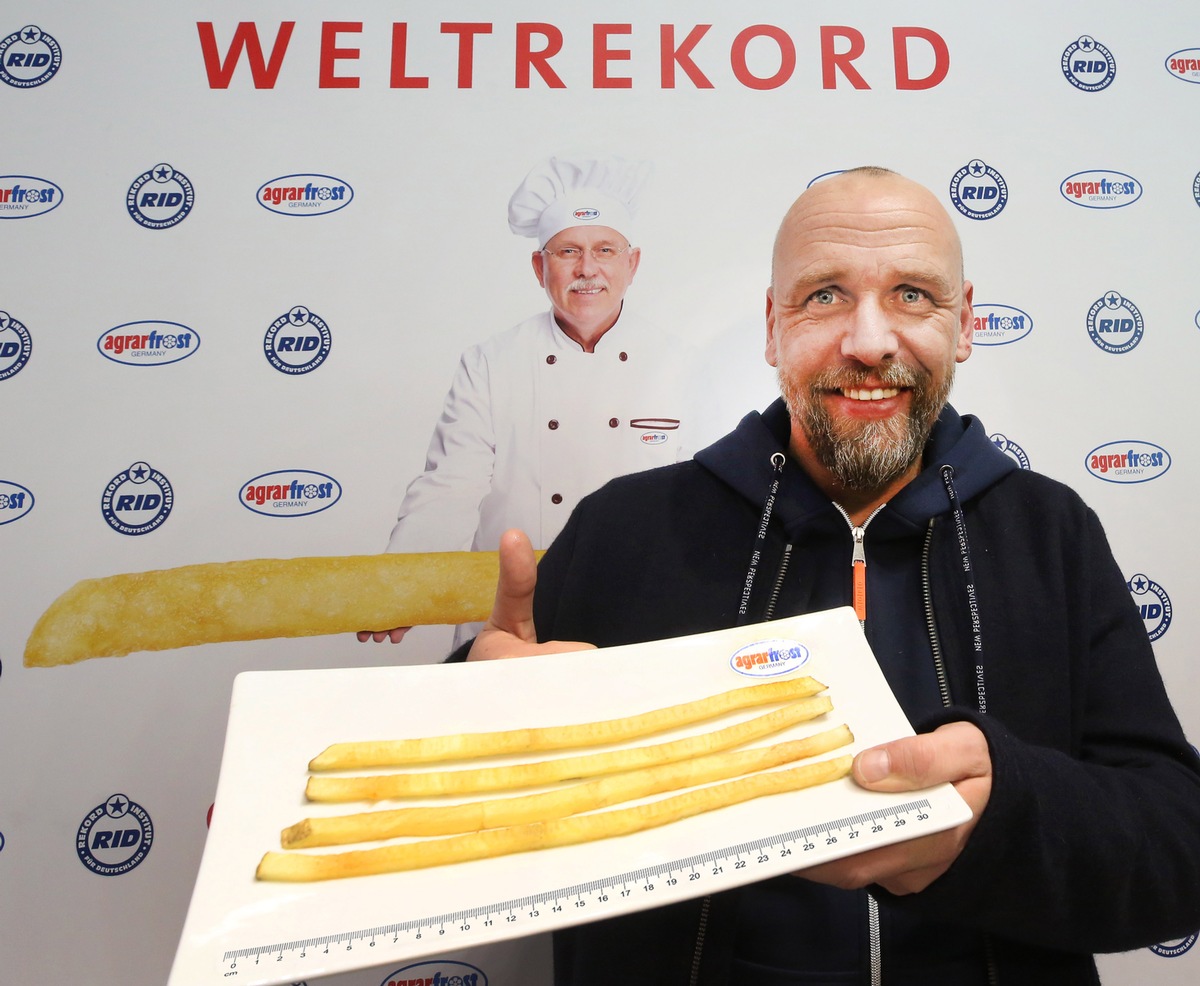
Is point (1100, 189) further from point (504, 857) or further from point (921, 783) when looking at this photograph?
point (504, 857)

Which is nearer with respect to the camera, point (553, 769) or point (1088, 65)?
point (553, 769)

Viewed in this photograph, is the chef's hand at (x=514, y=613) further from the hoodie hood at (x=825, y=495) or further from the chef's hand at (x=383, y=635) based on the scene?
the chef's hand at (x=383, y=635)

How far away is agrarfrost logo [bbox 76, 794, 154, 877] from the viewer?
2008 mm

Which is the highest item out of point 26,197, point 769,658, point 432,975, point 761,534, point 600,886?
point 26,197

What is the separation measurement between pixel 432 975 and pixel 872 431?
1802mm

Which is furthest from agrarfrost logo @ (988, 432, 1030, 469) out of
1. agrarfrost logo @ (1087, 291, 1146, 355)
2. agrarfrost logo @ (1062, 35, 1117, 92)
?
agrarfrost logo @ (1062, 35, 1117, 92)

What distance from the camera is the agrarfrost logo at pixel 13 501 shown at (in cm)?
213

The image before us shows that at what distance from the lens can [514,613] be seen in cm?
133

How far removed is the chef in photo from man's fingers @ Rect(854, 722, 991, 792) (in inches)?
53.7

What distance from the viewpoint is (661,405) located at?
2.23 m

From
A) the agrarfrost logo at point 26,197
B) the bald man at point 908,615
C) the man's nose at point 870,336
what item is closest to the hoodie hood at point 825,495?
the bald man at point 908,615

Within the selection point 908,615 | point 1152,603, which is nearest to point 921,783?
point 908,615

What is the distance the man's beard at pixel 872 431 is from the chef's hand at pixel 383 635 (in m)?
1.23

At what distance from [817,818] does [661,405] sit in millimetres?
1499
